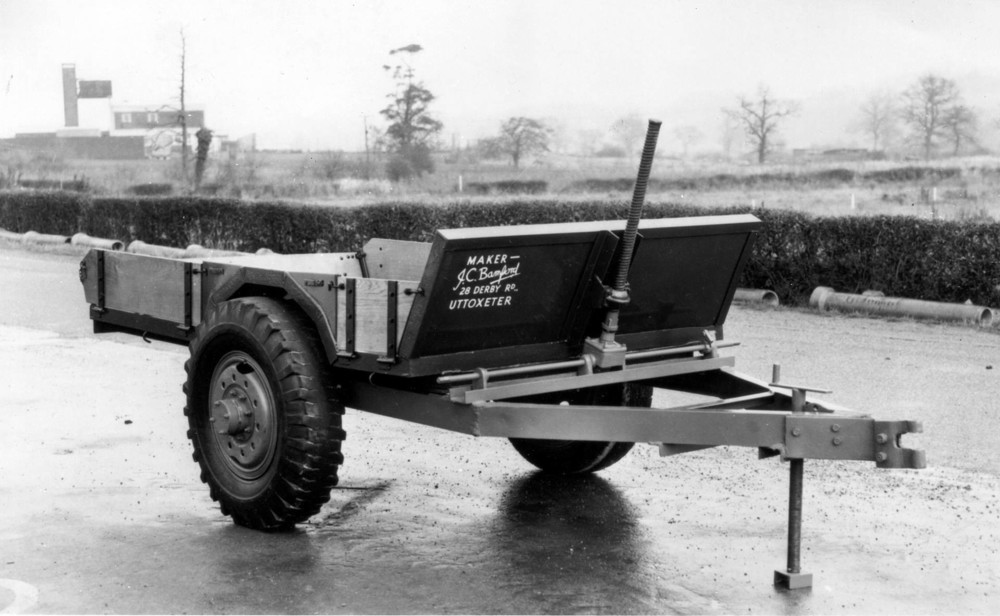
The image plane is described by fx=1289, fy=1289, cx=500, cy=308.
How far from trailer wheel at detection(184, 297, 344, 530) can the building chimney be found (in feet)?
142

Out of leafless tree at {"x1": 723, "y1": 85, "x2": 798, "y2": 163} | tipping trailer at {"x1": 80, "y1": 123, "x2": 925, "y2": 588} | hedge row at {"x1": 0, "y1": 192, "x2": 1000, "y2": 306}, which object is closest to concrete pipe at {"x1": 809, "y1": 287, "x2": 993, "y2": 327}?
hedge row at {"x1": 0, "y1": 192, "x2": 1000, "y2": 306}

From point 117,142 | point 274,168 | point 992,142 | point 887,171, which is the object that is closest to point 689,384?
point 887,171

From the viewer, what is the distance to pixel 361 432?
8.86 m

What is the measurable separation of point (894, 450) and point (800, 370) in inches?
263

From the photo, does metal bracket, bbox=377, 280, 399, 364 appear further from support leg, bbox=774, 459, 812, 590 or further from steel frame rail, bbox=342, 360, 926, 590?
support leg, bbox=774, 459, 812, 590

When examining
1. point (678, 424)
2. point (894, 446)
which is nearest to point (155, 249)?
point (678, 424)

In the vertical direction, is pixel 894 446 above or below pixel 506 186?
below

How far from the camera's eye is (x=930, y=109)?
79438 mm

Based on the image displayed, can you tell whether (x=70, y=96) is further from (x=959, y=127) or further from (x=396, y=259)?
(x=396, y=259)

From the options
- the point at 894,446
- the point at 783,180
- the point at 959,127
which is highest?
the point at 959,127

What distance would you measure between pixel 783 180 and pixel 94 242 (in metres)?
31.7

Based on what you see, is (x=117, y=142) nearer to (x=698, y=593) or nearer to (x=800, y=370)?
(x=800, y=370)

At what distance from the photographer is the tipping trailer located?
18.0ft

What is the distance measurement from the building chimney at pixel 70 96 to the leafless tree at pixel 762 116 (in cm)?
3717
